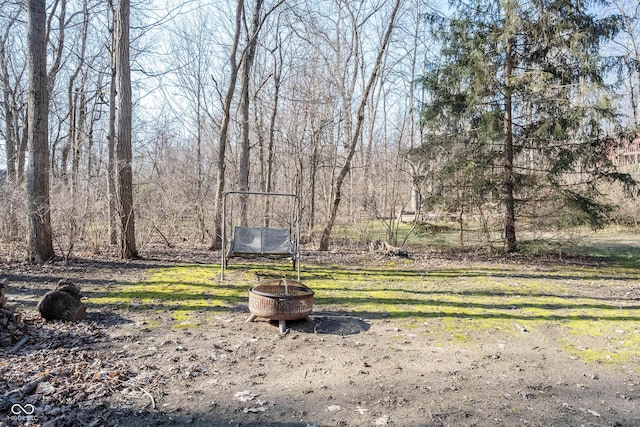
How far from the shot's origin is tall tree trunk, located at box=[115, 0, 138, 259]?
300 inches

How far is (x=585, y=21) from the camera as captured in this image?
854 centimetres

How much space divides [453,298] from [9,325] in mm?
4793

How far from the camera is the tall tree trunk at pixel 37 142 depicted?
6.89 metres

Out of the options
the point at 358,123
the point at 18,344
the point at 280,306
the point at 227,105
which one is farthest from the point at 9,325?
the point at 358,123

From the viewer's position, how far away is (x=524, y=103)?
893 centimetres

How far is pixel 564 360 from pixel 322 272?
173 inches

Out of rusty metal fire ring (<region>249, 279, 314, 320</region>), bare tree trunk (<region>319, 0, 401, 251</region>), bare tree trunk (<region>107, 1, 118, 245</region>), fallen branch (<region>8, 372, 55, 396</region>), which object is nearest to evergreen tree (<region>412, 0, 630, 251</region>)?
bare tree trunk (<region>319, 0, 401, 251</region>)

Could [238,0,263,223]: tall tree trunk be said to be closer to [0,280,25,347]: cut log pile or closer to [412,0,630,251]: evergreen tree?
[412,0,630,251]: evergreen tree

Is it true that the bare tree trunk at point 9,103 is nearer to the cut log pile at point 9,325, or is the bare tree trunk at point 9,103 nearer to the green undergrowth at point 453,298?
the green undergrowth at point 453,298

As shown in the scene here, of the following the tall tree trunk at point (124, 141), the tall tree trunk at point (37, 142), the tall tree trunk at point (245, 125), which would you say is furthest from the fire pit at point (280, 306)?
the tall tree trunk at point (245, 125)

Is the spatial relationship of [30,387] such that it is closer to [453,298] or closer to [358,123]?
[453,298]

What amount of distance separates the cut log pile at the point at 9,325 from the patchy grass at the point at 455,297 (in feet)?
3.61

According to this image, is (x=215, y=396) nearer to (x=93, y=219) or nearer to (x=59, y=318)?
(x=59, y=318)

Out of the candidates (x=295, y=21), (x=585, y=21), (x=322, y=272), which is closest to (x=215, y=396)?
(x=322, y=272)
